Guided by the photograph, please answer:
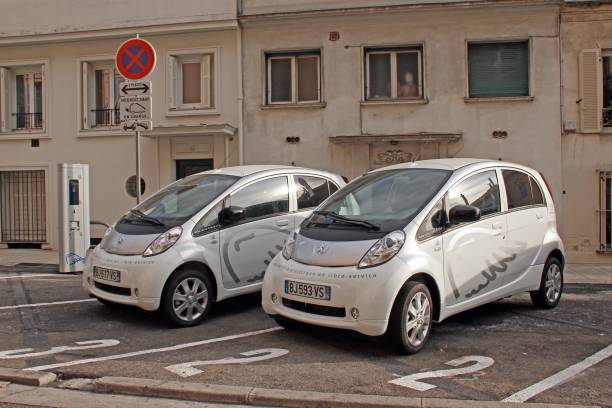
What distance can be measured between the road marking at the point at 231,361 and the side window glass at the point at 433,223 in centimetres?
169

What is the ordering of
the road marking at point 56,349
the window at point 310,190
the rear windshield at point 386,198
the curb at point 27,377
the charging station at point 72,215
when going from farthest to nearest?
the charging station at point 72,215 < the window at point 310,190 < the rear windshield at point 386,198 < the road marking at point 56,349 < the curb at point 27,377

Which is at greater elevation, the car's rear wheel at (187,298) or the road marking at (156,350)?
the car's rear wheel at (187,298)

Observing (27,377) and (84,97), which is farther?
(84,97)

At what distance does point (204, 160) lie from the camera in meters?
15.2

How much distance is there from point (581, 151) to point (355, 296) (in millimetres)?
10078

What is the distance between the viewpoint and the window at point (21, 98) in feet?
53.2

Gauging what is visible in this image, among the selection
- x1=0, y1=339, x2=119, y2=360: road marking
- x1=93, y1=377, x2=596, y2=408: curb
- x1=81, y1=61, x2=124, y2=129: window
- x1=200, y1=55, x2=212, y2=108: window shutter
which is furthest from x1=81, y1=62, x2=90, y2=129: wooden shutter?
x1=93, y1=377, x2=596, y2=408: curb

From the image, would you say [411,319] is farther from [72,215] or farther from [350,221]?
[72,215]

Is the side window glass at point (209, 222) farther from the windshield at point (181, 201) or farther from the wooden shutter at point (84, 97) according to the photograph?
the wooden shutter at point (84, 97)

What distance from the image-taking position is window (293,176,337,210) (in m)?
8.11

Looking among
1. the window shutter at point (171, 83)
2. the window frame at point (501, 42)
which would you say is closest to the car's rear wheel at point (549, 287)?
the window frame at point (501, 42)

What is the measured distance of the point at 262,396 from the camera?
4.59m

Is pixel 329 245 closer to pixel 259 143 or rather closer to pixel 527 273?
pixel 527 273

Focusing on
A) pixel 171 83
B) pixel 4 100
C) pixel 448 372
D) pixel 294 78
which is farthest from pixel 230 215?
pixel 4 100
